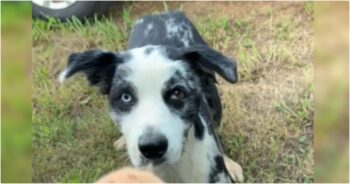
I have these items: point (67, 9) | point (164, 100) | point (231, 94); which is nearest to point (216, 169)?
point (164, 100)

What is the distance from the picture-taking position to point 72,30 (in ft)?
10.2

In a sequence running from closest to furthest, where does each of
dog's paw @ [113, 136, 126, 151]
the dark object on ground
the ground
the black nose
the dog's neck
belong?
the black nose, the dog's neck, dog's paw @ [113, 136, 126, 151], the ground, the dark object on ground

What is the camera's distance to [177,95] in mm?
1911

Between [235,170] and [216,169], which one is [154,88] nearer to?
[216,169]

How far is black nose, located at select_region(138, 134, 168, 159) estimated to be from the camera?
1859 millimetres

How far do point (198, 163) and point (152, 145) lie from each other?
0.30 meters

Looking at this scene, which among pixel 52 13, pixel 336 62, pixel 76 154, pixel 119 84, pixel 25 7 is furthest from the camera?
pixel 52 13

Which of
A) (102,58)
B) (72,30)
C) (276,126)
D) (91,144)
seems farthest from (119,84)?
(72,30)

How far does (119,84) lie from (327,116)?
1.12 m

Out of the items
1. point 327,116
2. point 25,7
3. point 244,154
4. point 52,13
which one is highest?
point 52,13

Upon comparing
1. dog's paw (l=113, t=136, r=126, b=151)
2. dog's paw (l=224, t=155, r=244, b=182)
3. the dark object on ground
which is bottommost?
dog's paw (l=224, t=155, r=244, b=182)

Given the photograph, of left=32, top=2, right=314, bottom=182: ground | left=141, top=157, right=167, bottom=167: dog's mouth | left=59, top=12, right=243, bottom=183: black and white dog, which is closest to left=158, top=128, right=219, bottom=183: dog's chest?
left=59, top=12, right=243, bottom=183: black and white dog

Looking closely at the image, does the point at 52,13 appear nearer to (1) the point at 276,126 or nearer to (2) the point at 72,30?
(2) the point at 72,30

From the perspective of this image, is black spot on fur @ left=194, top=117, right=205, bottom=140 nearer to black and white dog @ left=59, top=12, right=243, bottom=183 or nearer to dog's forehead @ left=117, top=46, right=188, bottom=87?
black and white dog @ left=59, top=12, right=243, bottom=183
